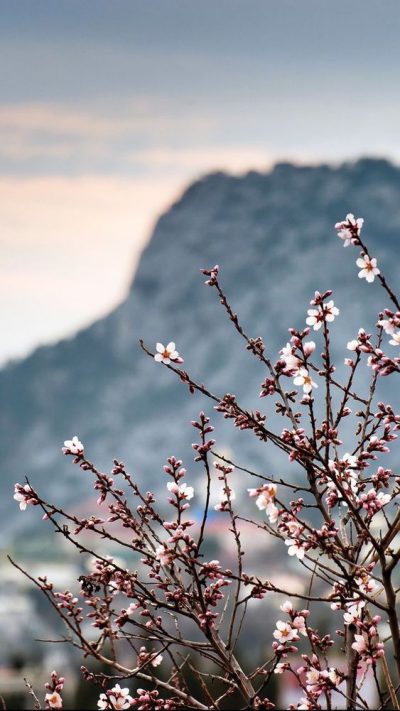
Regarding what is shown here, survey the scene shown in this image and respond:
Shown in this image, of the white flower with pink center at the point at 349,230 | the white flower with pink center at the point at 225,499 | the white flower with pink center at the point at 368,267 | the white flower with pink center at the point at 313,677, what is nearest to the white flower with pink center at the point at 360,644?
the white flower with pink center at the point at 313,677

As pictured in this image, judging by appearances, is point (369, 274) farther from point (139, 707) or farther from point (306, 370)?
point (139, 707)

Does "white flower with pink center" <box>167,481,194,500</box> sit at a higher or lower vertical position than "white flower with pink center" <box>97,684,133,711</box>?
higher

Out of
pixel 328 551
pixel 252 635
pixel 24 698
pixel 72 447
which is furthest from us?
pixel 252 635

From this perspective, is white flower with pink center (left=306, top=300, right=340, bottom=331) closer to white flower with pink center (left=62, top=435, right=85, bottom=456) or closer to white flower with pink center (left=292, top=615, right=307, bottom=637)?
white flower with pink center (left=62, top=435, right=85, bottom=456)

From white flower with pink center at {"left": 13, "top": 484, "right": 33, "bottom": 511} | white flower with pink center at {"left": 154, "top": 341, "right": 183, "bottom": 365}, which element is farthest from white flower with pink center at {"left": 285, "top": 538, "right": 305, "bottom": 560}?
white flower with pink center at {"left": 13, "top": 484, "right": 33, "bottom": 511}

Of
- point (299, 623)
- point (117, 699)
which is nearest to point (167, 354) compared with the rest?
point (299, 623)

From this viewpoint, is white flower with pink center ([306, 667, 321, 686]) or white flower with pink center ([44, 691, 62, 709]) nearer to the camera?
white flower with pink center ([306, 667, 321, 686])

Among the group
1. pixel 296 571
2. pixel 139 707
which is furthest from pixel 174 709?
pixel 296 571

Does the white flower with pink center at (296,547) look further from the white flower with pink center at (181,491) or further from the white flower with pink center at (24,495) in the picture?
the white flower with pink center at (24,495)

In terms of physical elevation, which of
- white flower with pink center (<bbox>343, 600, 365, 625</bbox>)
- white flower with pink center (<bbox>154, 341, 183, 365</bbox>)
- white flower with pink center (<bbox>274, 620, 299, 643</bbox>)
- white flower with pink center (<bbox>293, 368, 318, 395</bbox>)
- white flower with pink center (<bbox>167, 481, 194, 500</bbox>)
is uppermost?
white flower with pink center (<bbox>154, 341, 183, 365</bbox>)

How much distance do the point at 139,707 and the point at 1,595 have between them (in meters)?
127

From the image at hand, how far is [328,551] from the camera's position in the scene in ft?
13.3

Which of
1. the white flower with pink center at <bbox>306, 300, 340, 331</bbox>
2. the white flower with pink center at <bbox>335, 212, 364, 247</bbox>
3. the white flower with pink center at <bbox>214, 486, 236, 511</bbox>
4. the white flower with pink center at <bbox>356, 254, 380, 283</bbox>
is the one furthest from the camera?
the white flower with pink center at <bbox>214, 486, 236, 511</bbox>

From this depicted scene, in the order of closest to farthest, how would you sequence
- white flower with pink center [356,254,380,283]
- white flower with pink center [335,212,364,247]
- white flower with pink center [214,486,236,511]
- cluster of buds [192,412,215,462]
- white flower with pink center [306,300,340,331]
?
white flower with pink center [335,212,364,247]
white flower with pink center [356,254,380,283]
cluster of buds [192,412,215,462]
white flower with pink center [306,300,340,331]
white flower with pink center [214,486,236,511]
